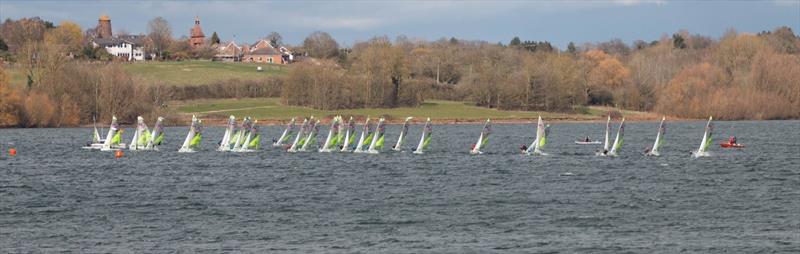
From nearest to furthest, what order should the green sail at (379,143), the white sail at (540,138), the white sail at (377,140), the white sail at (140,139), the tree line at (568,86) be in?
the white sail at (540,138)
the white sail at (377,140)
the green sail at (379,143)
the white sail at (140,139)
the tree line at (568,86)

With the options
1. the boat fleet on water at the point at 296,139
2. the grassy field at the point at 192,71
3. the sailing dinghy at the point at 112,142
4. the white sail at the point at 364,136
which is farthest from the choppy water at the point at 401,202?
the grassy field at the point at 192,71

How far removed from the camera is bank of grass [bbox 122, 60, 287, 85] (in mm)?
165625

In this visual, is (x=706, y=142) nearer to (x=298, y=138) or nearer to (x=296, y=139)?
(x=298, y=138)

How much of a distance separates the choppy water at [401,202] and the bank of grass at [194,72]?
8691cm

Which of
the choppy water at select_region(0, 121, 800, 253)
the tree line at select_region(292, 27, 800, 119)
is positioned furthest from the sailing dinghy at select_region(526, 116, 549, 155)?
the tree line at select_region(292, 27, 800, 119)

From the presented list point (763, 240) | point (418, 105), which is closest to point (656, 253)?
point (763, 240)

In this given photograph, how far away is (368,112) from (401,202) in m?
99.1

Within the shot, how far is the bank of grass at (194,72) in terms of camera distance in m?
166

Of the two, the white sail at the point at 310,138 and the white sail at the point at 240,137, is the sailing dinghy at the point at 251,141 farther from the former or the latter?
the white sail at the point at 310,138

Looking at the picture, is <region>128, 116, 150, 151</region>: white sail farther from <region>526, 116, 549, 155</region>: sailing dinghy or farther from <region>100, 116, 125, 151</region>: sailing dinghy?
<region>526, 116, 549, 155</region>: sailing dinghy

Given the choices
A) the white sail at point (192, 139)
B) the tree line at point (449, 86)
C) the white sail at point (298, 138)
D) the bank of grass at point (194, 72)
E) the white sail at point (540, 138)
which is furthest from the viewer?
the bank of grass at point (194, 72)

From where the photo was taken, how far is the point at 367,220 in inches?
1644

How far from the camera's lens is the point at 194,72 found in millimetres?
176500

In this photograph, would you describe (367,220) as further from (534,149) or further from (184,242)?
(534,149)
